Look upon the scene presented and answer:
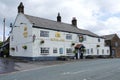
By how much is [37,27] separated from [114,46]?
3732 cm

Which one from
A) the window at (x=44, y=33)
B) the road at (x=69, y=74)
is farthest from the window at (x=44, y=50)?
the road at (x=69, y=74)

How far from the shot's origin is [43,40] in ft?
116

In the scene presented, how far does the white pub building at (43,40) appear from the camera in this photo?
34.8 meters

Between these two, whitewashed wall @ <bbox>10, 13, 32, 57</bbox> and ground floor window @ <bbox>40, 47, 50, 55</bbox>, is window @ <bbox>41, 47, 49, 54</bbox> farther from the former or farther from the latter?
whitewashed wall @ <bbox>10, 13, 32, 57</bbox>

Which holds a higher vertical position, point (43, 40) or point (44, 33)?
point (44, 33)

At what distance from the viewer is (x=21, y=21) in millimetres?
38688

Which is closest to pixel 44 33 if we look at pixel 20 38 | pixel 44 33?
pixel 44 33

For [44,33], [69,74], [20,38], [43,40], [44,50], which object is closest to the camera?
[69,74]

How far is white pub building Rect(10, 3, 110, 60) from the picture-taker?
114 ft

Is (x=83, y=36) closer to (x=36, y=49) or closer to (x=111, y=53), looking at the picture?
(x=36, y=49)

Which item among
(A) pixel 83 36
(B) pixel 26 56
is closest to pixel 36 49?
(B) pixel 26 56

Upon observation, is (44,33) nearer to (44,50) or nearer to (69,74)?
(44,50)

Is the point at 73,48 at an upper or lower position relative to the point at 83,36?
lower

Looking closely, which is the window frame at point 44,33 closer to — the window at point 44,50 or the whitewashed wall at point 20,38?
the whitewashed wall at point 20,38
